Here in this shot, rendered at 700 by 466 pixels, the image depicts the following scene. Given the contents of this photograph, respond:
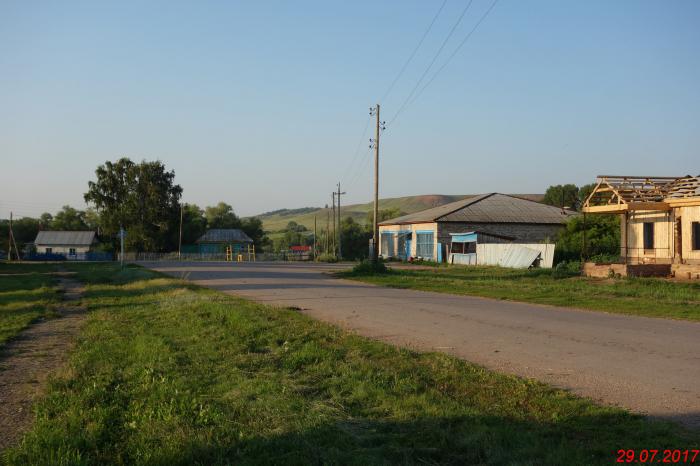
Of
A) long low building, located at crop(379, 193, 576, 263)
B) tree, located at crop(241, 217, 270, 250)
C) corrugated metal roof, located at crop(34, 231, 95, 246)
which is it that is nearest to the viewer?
long low building, located at crop(379, 193, 576, 263)

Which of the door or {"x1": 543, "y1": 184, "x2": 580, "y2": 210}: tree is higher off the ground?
{"x1": 543, "y1": 184, "x2": 580, "y2": 210}: tree

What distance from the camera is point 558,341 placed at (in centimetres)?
1066

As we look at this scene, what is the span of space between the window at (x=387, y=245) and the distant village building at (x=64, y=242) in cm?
5077

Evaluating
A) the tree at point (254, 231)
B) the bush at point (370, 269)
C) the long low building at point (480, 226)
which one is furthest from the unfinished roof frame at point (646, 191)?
the tree at point (254, 231)

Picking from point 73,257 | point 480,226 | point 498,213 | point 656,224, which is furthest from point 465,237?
point 73,257

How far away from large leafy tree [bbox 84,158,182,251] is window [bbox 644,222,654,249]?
67014 millimetres

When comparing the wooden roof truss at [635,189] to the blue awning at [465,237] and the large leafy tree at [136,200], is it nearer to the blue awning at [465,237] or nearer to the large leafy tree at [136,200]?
the blue awning at [465,237]

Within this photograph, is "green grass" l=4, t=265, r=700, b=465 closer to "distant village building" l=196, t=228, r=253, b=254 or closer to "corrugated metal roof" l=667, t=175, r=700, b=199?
"corrugated metal roof" l=667, t=175, r=700, b=199

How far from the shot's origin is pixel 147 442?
543 cm

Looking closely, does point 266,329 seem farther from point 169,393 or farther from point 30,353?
point 169,393

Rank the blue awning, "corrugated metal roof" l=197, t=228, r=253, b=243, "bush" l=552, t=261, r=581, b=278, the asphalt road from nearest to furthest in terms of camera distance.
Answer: the asphalt road → "bush" l=552, t=261, r=581, b=278 → the blue awning → "corrugated metal roof" l=197, t=228, r=253, b=243

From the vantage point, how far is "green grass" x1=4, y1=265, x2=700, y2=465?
16.5 ft

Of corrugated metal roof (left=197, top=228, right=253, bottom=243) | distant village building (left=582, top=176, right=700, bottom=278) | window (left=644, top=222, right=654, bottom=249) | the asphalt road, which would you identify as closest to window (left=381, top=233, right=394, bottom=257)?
distant village building (left=582, top=176, right=700, bottom=278)

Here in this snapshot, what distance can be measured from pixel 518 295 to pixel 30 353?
14.9 metres
